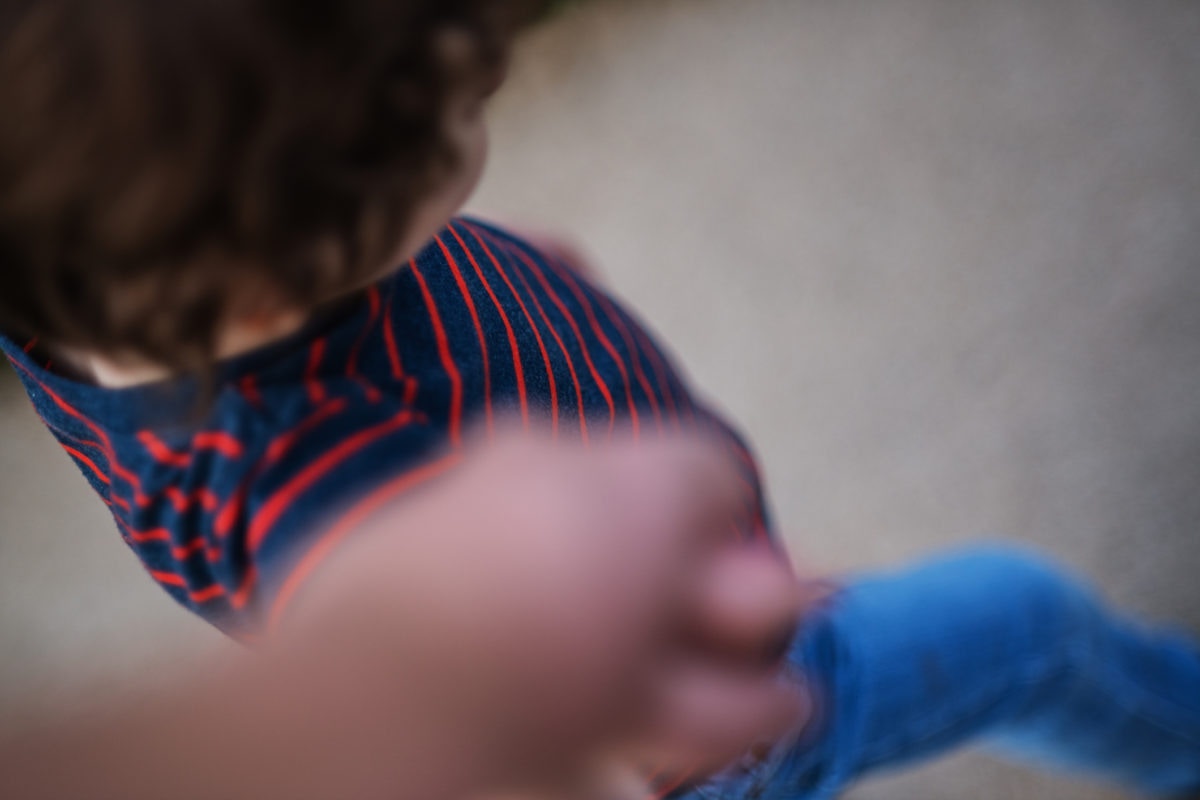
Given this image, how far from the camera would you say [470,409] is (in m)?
0.34

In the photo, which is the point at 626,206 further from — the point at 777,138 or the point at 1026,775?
the point at 1026,775

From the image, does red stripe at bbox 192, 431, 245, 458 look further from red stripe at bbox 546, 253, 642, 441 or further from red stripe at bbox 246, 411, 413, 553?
red stripe at bbox 546, 253, 642, 441

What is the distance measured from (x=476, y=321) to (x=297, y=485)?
0.45ft

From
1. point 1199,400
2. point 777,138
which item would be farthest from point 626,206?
point 1199,400

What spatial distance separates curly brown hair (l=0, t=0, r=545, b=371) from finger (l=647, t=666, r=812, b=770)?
175 millimetres

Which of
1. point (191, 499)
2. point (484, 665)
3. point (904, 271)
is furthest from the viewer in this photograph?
point (904, 271)

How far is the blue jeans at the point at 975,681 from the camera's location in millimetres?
484

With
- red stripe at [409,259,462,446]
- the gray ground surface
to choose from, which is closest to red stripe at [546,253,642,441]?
red stripe at [409,259,462,446]

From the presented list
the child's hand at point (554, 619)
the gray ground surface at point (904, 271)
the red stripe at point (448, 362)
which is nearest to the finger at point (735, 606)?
the child's hand at point (554, 619)

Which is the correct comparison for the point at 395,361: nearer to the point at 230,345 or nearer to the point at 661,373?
the point at 230,345

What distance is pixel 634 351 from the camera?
1.64ft

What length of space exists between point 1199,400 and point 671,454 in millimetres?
858

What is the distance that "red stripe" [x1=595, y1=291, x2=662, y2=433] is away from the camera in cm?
48

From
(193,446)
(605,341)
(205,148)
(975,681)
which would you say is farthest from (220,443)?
(975,681)
